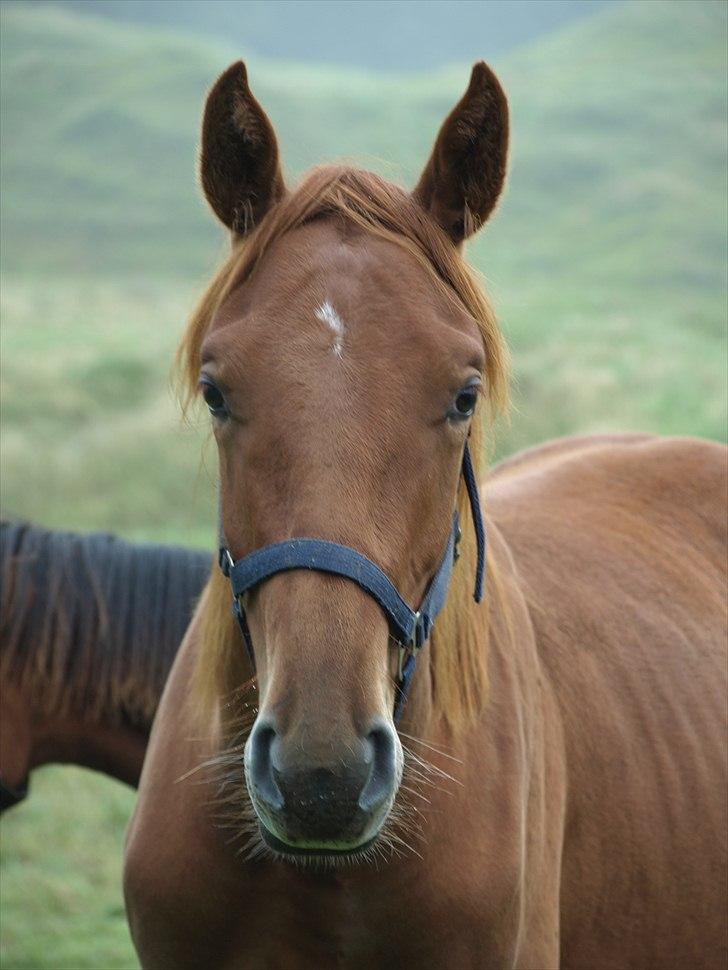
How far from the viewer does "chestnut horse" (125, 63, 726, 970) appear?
6.86 feet

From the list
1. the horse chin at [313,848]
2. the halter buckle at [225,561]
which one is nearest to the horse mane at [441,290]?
the halter buckle at [225,561]

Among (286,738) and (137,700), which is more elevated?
(286,738)

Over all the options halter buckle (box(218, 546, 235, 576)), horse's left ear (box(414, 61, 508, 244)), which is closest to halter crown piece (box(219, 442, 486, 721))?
halter buckle (box(218, 546, 235, 576))

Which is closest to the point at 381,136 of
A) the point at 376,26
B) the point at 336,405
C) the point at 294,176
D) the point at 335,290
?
the point at 376,26

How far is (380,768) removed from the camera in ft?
6.68

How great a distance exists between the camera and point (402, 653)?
232 cm

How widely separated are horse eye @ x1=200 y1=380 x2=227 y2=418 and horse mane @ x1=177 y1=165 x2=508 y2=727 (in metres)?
0.24

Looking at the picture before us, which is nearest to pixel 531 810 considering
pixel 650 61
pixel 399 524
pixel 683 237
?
pixel 399 524

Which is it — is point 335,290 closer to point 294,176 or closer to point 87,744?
point 294,176

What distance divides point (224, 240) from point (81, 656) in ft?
8.66

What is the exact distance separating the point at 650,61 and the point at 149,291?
94.3 ft

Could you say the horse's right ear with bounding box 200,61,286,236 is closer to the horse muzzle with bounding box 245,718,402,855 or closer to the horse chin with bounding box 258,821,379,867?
the horse muzzle with bounding box 245,718,402,855

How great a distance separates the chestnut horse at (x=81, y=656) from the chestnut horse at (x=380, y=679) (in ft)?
6.72

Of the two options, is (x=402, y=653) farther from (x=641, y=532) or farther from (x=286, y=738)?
(x=641, y=532)
